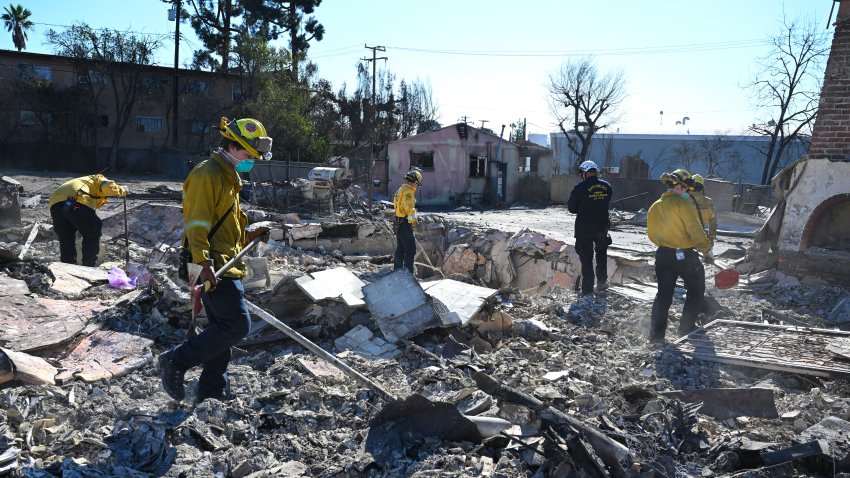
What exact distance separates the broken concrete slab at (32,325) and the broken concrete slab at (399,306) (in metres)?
2.27

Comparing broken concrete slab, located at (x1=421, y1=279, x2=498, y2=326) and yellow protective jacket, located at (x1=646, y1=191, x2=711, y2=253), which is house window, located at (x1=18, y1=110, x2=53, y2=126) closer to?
broken concrete slab, located at (x1=421, y1=279, x2=498, y2=326)

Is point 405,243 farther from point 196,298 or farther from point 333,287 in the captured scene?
point 196,298

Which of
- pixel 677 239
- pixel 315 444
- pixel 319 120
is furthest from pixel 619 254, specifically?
pixel 319 120

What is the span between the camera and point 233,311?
360 cm

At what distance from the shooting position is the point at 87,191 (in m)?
7.44

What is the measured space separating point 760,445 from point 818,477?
0.95ft

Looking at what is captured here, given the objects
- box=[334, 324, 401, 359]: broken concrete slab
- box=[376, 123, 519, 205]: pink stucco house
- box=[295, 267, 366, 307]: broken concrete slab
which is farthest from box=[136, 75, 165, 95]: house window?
box=[334, 324, 401, 359]: broken concrete slab

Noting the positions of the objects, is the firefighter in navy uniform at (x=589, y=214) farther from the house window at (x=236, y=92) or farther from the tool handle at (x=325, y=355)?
the house window at (x=236, y=92)

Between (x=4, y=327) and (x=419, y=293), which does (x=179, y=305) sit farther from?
(x=419, y=293)

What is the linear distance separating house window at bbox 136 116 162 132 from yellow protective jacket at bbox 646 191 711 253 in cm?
3199

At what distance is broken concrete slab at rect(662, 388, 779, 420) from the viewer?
13.2ft

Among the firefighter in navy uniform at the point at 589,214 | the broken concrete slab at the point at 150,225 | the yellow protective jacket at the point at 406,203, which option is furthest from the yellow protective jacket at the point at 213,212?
the broken concrete slab at the point at 150,225

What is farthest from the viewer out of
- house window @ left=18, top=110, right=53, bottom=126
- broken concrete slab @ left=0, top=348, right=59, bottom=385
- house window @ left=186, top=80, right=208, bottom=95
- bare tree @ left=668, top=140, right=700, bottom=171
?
bare tree @ left=668, top=140, right=700, bottom=171

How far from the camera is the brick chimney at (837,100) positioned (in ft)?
27.3
